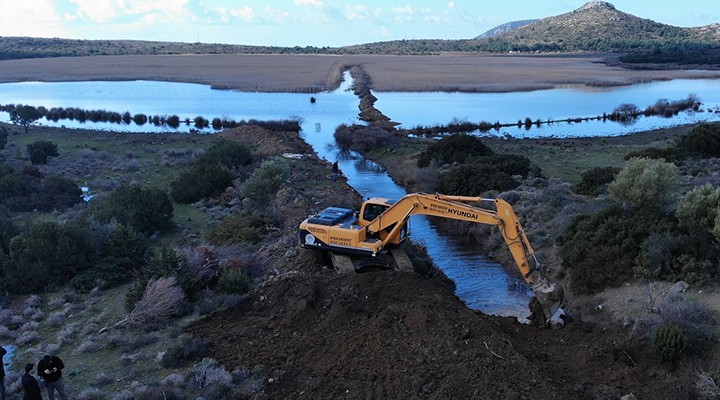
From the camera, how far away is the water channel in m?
34.7

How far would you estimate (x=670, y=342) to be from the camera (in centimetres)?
1295

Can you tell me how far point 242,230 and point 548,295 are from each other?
39.0 ft

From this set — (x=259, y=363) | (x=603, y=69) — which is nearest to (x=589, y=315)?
(x=259, y=363)

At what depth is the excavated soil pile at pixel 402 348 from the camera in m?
12.4

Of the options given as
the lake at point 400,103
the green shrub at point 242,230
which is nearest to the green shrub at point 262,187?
the green shrub at point 242,230

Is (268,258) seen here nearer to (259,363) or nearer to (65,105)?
(259,363)

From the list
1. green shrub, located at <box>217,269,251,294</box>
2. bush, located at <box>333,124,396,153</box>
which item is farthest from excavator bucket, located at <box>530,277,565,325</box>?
bush, located at <box>333,124,396,153</box>

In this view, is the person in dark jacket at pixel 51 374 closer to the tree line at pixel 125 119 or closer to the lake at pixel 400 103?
the tree line at pixel 125 119

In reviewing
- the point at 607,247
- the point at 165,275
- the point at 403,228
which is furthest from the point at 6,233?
the point at 607,247

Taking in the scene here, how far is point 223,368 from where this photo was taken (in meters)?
13.2

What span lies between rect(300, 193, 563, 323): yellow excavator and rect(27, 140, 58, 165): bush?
27.1m

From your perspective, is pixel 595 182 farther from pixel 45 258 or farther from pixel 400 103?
pixel 400 103

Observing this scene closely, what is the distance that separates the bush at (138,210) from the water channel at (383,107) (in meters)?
10.3

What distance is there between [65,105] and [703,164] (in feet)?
222
